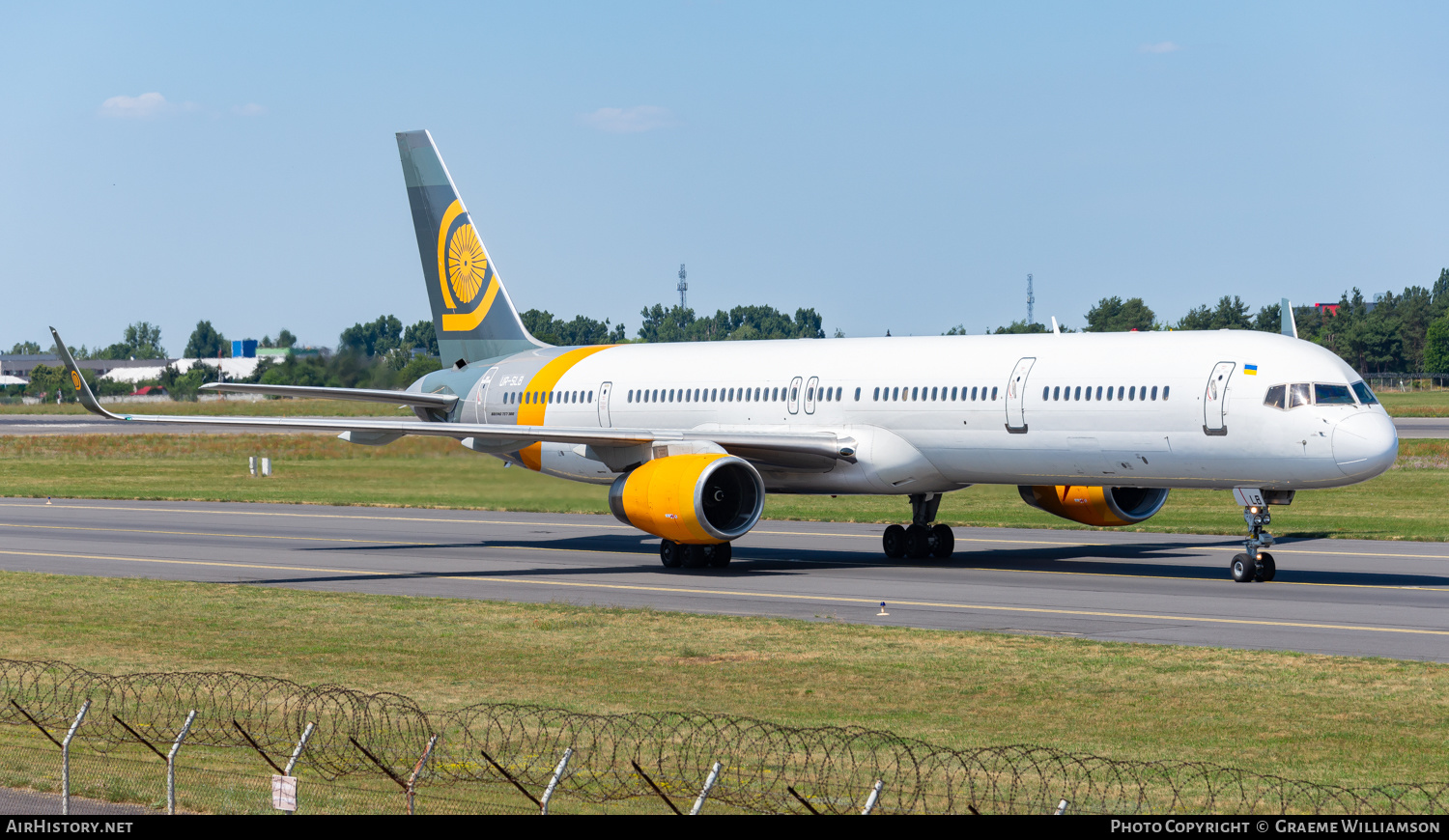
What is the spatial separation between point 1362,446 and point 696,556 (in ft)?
43.6

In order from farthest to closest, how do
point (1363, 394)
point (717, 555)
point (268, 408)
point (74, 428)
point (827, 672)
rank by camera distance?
point (74, 428), point (268, 408), point (717, 555), point (1363, 394), point (827, 672)

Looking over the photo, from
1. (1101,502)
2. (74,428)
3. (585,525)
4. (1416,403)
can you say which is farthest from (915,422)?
(1416,403)

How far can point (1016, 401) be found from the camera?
105 ft

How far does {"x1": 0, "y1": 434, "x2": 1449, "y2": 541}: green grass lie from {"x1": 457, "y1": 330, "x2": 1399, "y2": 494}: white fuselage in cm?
370

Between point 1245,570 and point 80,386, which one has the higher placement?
point 80,386

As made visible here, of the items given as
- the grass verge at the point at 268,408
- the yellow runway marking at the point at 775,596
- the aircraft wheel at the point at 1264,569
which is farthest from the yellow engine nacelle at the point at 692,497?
the grass verge at the point at 268,408

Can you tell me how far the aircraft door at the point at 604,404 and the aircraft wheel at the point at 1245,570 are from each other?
53.0 feet

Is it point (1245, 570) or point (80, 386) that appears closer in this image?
point (1245, 570)

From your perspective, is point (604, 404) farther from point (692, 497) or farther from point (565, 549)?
point (692, 497)

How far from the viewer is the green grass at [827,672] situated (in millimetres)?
16516

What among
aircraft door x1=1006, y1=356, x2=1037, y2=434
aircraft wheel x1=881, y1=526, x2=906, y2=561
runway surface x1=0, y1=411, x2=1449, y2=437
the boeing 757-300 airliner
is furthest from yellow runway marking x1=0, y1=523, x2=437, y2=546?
runway surface x1=0, y1=411, x2=1449, y2=437

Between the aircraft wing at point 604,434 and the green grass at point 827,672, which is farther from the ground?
the aircraft wing at point 604,434

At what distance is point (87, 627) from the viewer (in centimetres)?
2523

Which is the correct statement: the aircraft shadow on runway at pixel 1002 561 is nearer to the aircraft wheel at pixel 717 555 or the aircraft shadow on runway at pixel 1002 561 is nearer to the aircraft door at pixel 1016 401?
the aircraft wheel at pixel 717 555
